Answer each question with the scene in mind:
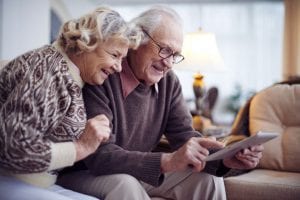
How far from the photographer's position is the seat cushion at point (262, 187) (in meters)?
1.82

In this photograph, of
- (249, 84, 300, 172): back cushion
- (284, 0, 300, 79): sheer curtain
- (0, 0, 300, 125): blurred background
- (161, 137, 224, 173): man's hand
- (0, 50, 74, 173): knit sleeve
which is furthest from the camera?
(0, 0, 300, 125): blurred background

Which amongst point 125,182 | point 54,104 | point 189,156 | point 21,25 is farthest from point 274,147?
point 21,25

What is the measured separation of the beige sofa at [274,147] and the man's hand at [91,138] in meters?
0.96

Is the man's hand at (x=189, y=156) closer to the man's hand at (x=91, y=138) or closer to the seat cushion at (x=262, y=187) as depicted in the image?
the man's hand at (x=91, y=138)

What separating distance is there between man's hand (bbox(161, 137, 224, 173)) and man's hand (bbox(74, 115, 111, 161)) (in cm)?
24

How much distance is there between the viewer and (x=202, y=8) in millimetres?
6922

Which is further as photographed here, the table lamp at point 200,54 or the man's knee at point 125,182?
the table lamp at point 200,54

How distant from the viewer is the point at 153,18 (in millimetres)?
1509

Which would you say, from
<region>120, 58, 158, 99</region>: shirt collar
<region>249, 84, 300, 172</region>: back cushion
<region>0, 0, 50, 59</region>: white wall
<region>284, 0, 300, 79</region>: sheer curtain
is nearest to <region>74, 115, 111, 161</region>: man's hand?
<region>120, 58, 158, 99</region>: shirt collar

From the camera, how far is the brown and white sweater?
1.02 m

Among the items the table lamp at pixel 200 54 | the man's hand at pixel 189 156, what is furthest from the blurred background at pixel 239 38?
the man's hand at pixel 189 156

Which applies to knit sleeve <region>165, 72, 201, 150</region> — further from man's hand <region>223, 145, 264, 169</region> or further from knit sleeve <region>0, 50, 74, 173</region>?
knit sleeve <region>0, 50, 74, 173</region>

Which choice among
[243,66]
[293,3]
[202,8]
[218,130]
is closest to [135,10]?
[202,8]

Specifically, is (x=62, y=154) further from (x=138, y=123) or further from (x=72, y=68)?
(x=138, y=123)
